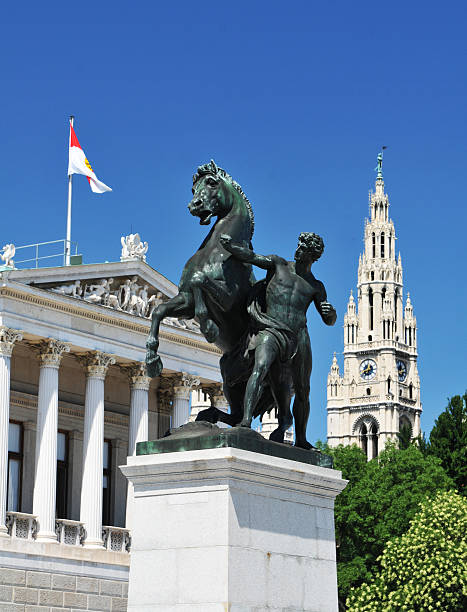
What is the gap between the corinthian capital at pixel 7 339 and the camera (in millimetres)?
51062

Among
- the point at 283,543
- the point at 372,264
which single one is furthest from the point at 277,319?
the point at 372,264

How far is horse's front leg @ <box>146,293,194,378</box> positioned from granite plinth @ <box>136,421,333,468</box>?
84 cm

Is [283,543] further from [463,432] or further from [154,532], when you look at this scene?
[463,432]

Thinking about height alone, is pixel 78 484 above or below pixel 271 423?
below

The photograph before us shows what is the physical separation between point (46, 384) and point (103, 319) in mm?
4542

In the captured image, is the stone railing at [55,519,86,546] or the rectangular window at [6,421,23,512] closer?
the stone railing at [55,519,86,546]

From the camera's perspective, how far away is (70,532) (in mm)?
52594

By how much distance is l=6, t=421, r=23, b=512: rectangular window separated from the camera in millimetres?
54969

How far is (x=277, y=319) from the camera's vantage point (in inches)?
594

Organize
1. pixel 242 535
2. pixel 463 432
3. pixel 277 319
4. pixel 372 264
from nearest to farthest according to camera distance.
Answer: pixel 242 535, pixel 277 319, pixel 463 432, pixel 372 264

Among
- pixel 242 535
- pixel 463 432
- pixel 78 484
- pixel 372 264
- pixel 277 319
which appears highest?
pixel 372 264

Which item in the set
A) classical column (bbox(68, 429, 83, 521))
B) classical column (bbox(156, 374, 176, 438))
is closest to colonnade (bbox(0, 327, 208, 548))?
classical column (bbox(68, 429, 83, 521))

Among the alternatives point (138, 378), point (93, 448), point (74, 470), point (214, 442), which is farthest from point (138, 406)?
point (214, 442)

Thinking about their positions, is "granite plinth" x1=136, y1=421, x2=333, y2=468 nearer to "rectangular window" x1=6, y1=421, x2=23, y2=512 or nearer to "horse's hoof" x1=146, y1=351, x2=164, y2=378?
"horse's hoof" x1=146, y1=351, x2=164, y2=378
